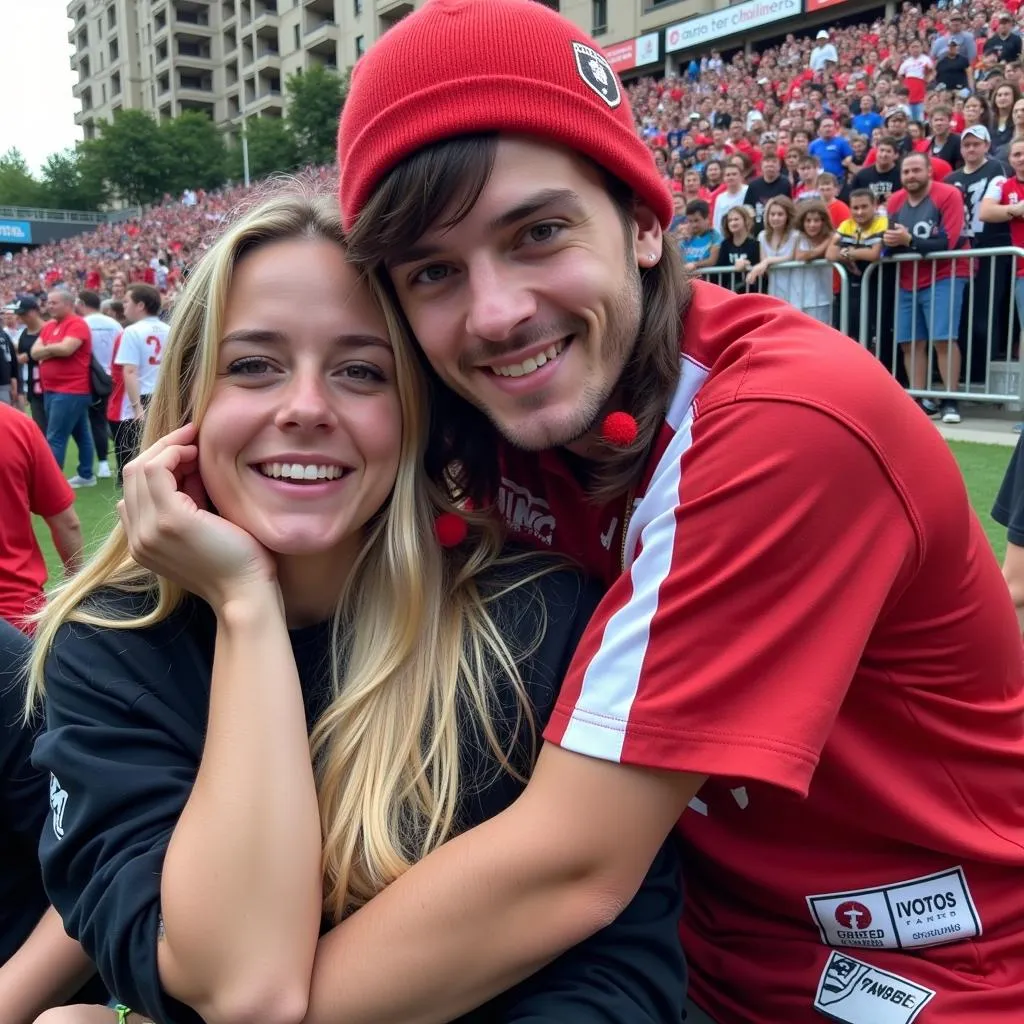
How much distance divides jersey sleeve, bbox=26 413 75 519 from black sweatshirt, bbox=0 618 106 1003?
7.34 ft

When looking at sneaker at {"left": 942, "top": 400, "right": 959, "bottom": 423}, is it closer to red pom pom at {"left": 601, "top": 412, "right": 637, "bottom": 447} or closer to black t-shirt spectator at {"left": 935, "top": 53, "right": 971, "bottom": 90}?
red pom pom at {"left": 601, "top": 412, "right": 637, "bottom": 447}

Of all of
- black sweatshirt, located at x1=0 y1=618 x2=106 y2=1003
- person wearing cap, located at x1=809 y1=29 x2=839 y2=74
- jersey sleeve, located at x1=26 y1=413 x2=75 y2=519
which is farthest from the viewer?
person wearing cap, located at x1=809 y1=29 x2=839 y2=74

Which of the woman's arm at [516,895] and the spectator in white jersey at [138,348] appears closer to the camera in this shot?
the woman's arm at [516,895]

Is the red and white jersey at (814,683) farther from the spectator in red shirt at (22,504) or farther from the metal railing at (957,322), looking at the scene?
the metal railing at (957,322)

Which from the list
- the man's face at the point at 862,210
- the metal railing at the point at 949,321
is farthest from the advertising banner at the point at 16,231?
the man's face at the point at 862,210

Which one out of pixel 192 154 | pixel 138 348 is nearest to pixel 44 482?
pixel 138 348

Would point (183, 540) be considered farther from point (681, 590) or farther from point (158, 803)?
point (681, 590)

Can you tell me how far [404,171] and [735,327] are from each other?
617mm

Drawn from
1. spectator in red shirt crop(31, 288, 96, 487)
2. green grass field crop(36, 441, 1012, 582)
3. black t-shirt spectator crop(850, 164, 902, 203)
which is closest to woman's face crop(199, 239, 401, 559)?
green grass field crop(36, 441, 1012, 582)

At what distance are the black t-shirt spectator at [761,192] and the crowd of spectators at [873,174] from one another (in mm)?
16

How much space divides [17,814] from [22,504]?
2.32 m

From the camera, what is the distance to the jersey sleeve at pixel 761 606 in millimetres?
1253

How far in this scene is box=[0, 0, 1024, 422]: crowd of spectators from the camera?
8203mm

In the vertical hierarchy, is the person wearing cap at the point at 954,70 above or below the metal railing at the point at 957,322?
above
